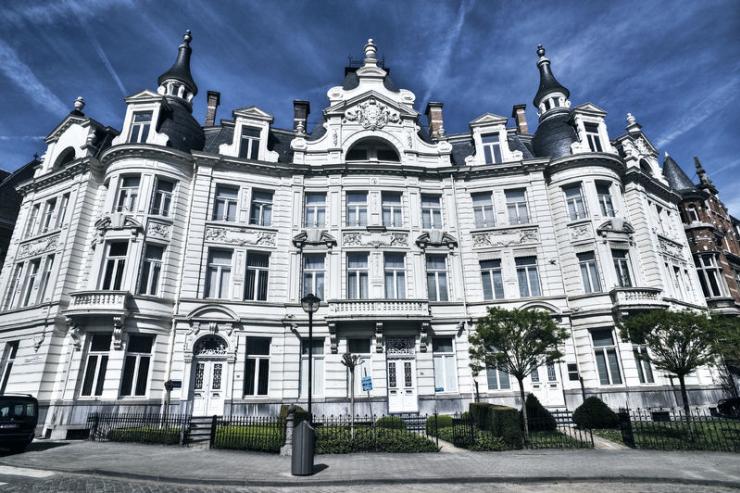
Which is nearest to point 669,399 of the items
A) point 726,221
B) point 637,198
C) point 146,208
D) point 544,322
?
point 544,322

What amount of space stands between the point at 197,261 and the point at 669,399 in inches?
1000

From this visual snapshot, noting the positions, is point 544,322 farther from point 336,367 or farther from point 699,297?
point 699,297

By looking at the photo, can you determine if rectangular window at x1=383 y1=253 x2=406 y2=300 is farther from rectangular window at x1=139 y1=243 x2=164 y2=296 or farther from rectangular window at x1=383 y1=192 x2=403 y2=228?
rectangular window at x1=139 y1=243 x2=164 y2=296

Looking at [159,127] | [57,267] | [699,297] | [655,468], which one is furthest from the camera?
[699,297]

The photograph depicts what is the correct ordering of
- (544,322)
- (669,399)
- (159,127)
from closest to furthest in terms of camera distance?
(544,322)
(669,399)
(159,127)

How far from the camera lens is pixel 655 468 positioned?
35.6 feet

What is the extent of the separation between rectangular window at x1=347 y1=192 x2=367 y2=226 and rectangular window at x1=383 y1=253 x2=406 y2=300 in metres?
2.67

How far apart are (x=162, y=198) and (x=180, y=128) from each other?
490cm

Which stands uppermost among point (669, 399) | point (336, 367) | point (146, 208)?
point (146, 208)

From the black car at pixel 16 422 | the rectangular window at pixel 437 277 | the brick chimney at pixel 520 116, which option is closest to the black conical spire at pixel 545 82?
the brick chimney at pixel 520 116

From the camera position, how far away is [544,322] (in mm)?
16703

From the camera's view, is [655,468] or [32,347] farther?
[32,347]

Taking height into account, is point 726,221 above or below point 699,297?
above

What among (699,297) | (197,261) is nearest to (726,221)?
(699,297)
